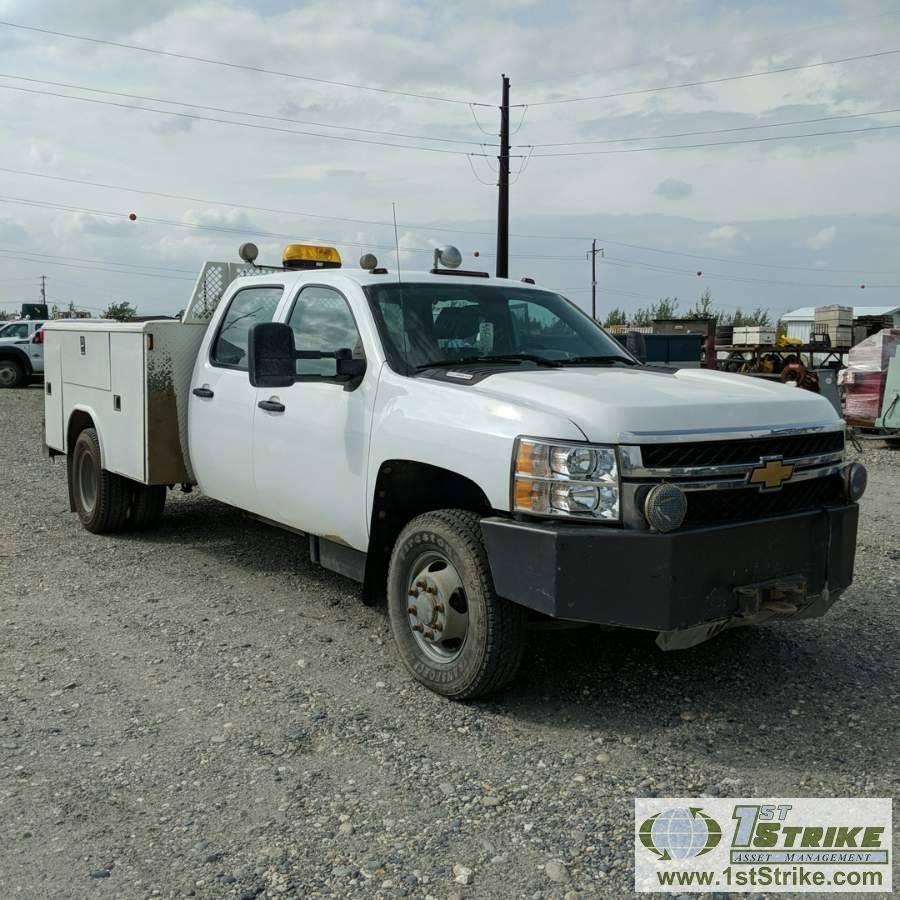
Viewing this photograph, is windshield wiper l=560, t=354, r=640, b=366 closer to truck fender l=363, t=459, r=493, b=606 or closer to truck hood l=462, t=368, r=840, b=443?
truck hood l=462, t=368, r=840, b=443

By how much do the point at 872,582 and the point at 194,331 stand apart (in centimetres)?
472

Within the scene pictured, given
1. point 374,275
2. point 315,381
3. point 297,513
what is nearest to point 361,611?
point 297,513

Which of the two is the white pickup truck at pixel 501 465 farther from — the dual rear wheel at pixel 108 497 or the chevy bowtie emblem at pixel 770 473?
the dual rear wheel at pixel 108 497

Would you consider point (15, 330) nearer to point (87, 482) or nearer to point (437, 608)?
point (87, 482)

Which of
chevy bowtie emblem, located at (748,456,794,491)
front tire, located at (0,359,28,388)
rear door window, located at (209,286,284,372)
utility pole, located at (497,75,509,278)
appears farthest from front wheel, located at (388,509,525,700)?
front tire, located at (0,359,28,388)

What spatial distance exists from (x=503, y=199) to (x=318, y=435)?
2328 centimetres

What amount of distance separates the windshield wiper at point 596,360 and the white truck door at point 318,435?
1.02 meters

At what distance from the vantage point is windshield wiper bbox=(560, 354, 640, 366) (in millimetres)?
5000

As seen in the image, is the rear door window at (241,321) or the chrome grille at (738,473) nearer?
the chrome grille at (738,473)

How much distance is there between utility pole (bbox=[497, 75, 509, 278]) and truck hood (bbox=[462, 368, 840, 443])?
21988mm

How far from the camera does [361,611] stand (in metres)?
5.68

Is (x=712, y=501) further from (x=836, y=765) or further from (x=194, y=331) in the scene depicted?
(x=194, y=331)

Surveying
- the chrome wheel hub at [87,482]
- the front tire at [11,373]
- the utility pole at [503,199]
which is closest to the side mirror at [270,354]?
the chrome wheel hub at [87,482]

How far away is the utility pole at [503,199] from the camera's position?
2670 centimetres
